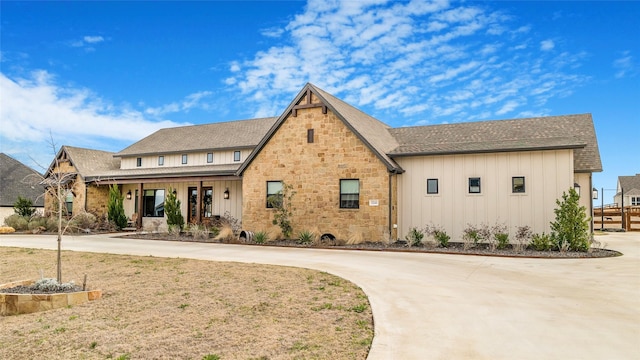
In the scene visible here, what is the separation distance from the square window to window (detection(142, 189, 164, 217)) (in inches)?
827

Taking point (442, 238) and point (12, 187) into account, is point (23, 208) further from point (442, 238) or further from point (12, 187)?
point (442, 238)

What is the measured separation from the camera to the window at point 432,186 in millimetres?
17906

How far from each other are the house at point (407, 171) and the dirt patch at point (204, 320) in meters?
8.35

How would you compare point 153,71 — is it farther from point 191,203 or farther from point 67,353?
point 67,353

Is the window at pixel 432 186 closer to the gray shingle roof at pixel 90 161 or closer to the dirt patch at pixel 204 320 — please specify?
the dirt patch at pixel 204 320

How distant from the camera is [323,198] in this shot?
1878 centimetres

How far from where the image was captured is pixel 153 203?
2747 cm

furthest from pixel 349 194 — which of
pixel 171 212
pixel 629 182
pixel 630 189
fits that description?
pixel 629 182

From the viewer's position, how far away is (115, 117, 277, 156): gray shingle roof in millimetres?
26422

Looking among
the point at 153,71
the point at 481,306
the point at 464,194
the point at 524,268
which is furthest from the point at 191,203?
the point at 481,306

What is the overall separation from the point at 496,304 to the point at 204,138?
24517mm

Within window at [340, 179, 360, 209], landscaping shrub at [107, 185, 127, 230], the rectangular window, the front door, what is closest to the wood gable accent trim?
window at [340, 179, 360, 209]

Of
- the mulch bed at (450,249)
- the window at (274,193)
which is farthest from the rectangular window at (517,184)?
the window at (274,193)

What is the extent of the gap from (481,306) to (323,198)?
1216 centimetres
